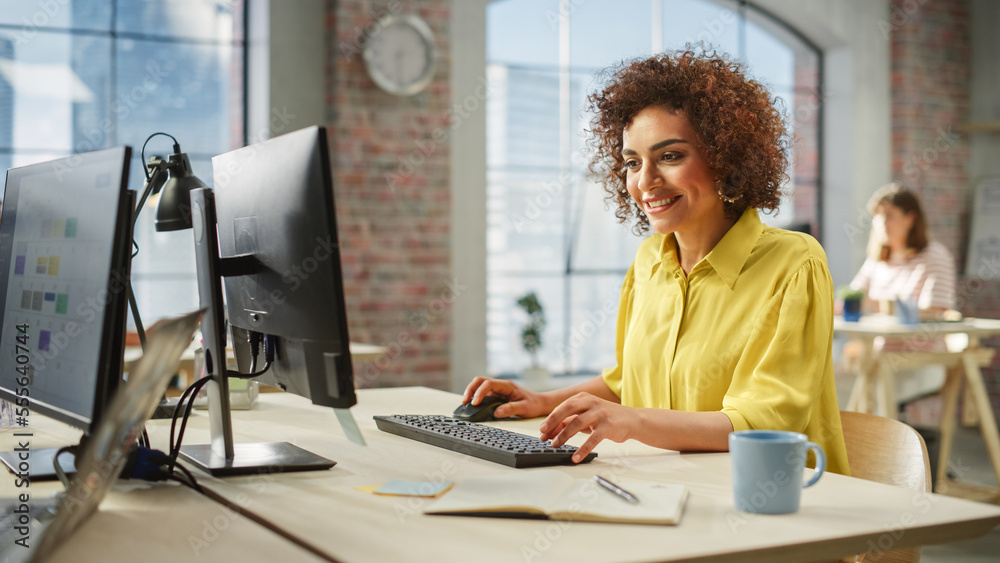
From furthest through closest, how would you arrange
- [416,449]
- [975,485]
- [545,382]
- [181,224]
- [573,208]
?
[573,208] → [545,382] → [975,485] → [181,224] → [416,449]

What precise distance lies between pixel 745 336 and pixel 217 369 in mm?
858

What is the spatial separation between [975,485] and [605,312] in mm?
2282

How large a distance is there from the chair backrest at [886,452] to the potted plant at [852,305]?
2.86 metres

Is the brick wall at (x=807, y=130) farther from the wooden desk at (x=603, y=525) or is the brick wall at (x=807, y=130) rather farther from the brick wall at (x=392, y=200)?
the wooden desk at (x=603, y=525)

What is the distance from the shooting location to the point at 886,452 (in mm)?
1390

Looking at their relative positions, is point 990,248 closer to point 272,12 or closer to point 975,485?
point 975,485

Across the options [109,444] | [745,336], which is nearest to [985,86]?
[745,336]

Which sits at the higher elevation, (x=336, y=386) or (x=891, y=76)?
(x=891, y=76)

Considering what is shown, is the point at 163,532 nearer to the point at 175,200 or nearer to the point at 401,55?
the point at 175,200

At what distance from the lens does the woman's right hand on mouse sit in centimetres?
161

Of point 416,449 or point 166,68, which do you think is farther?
point 166,68

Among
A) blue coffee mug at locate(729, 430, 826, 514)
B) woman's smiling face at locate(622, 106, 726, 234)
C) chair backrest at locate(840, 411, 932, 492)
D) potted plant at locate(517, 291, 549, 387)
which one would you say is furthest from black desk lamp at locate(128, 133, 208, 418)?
potted plant at locate(517, 291, 549, 387)

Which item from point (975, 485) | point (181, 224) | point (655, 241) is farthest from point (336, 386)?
point (975, 485)

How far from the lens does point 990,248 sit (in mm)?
6113
